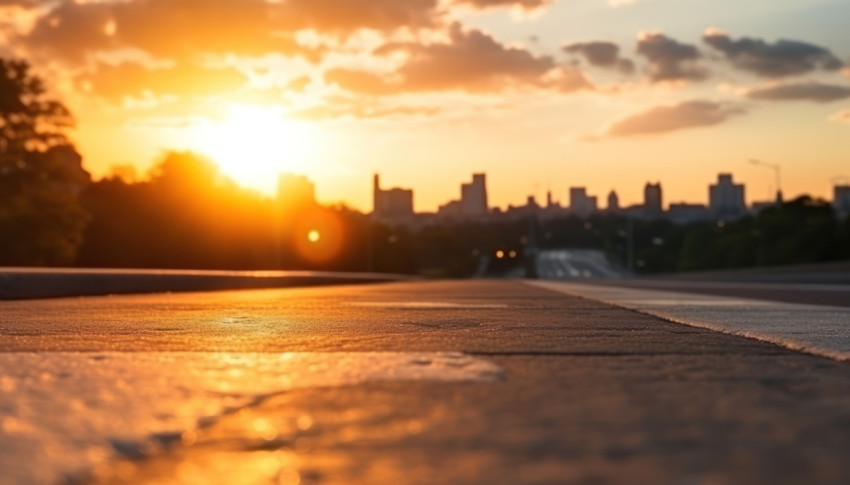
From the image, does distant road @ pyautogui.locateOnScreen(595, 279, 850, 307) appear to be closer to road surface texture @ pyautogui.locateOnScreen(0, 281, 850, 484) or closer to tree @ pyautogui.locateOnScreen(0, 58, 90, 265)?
road surface texture @ pyautogui.locateOnScreen(0, 281, 850, 484)

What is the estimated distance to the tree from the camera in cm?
5462

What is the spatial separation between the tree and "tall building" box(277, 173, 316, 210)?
44.9 m

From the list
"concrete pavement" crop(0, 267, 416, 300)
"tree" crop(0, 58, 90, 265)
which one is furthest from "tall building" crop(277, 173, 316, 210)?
"concrete pavement" crop(0, 267, 416, 300)

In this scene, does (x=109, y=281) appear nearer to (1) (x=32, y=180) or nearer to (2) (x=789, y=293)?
(2) (x=789, y=293)

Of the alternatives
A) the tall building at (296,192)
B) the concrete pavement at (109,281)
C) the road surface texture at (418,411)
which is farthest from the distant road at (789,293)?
the tall building at (296,192)

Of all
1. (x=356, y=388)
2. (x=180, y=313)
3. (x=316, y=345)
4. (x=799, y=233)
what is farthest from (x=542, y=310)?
(x=799, y=233)

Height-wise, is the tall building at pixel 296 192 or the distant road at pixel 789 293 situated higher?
the tall building at pixel 296 192

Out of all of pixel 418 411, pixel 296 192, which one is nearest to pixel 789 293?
pixel 418 411

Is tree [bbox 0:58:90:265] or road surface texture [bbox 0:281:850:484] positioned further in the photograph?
tree [bbox 0:58:90:265]

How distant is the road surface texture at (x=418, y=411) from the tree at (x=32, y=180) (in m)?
51.6

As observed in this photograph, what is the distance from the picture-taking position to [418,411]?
350cm

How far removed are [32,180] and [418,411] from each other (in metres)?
56.9

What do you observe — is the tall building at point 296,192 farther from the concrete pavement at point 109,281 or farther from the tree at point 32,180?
the concrete pavement at point 109,281

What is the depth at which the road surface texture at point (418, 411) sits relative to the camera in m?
2.65
